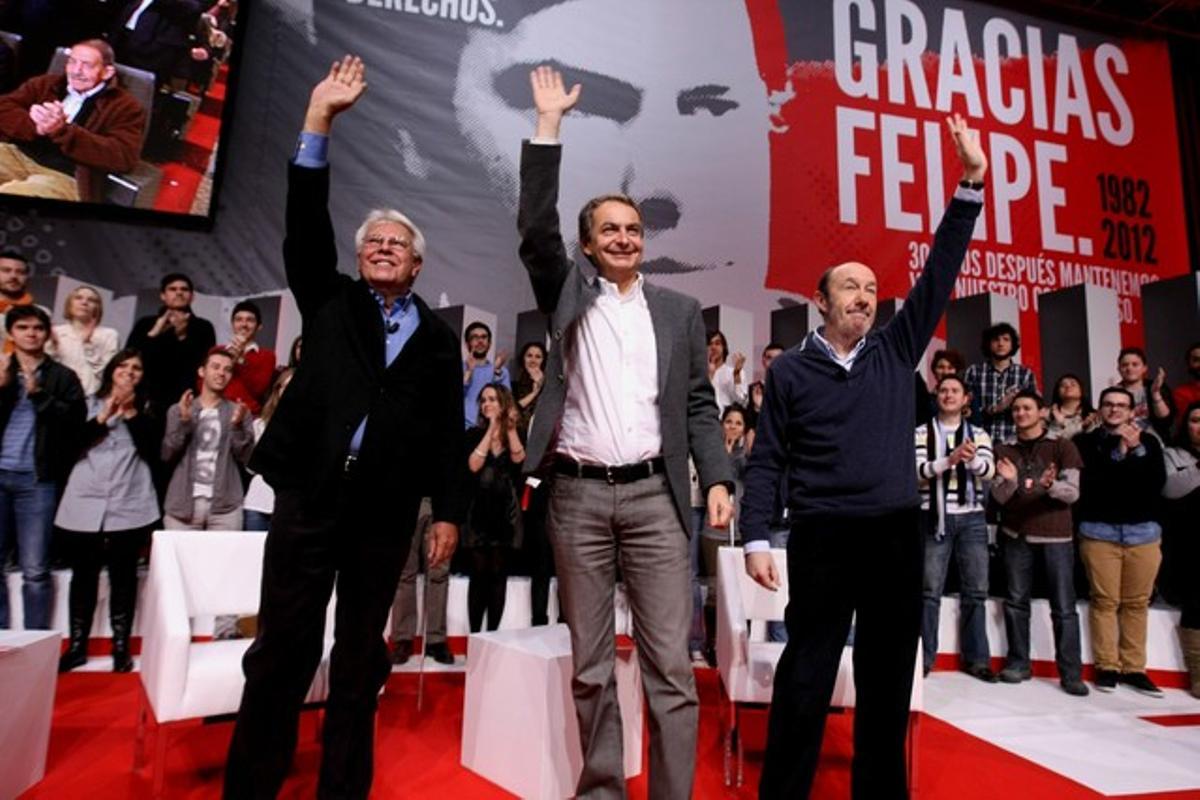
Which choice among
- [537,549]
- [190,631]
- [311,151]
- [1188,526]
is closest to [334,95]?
[311,151]

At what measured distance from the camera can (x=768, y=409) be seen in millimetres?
2449

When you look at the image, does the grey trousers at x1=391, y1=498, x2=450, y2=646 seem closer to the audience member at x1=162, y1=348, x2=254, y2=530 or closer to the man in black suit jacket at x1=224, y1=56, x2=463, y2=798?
the audience member at x1=162, y1=348, x2=254, y2=530

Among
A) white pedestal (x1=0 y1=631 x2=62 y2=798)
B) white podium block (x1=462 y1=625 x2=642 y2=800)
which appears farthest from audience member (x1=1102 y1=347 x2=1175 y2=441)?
white pedestal (x1=0 y1=631 x2=62 y2=798)

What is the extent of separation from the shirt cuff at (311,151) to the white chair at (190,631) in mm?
1345

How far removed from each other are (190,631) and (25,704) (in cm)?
46

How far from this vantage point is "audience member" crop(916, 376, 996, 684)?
4.59 meters

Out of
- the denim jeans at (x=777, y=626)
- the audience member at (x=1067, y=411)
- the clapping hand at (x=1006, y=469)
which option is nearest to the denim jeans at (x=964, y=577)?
the clapping hand at (x=1006, y=469)

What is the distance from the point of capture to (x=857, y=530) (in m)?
2.21

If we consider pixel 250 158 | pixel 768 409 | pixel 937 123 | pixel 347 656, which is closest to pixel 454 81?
pixel 250 158

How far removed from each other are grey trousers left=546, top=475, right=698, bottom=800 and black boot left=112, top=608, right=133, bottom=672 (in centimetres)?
309

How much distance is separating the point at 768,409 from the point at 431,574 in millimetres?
2723

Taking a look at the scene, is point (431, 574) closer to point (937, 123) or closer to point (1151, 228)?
point (937, 123)

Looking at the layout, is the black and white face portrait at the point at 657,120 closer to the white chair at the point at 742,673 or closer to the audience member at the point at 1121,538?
the audience member at the point at 1121,538

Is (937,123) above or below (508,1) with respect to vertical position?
below
